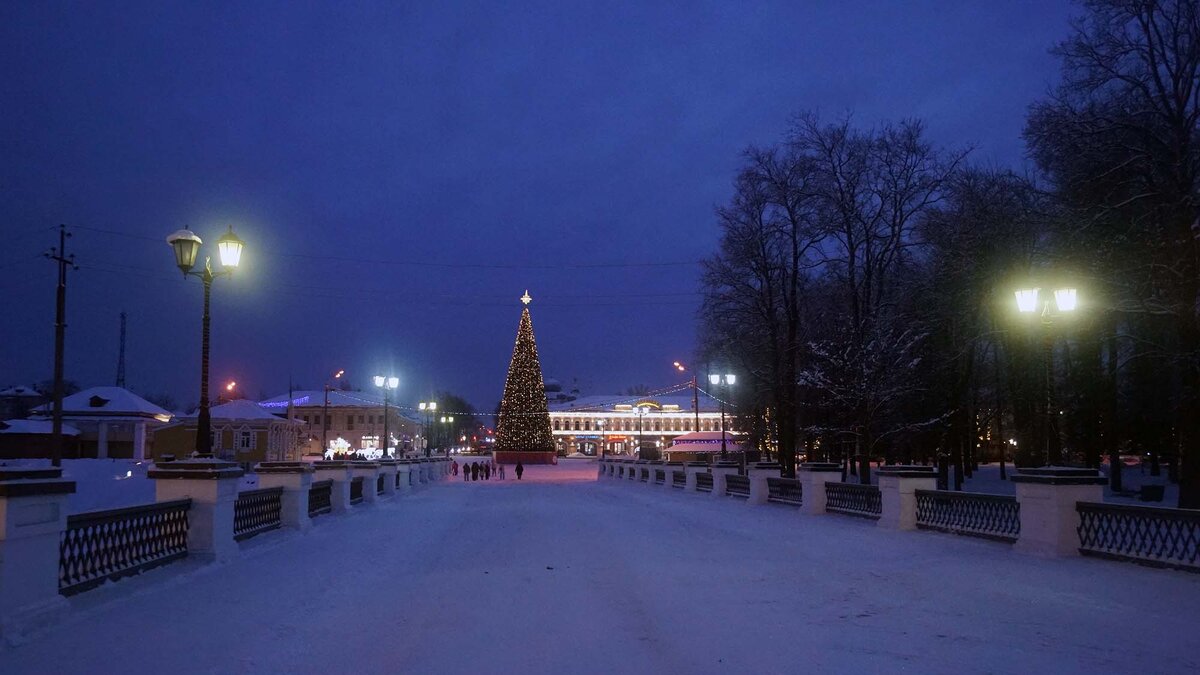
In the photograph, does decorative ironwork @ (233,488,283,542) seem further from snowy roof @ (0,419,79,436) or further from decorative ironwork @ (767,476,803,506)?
snowy roof @ (0,419,79,436)

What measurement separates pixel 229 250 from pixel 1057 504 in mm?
14257

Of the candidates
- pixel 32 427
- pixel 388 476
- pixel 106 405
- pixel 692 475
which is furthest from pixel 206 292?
pixel 106 405

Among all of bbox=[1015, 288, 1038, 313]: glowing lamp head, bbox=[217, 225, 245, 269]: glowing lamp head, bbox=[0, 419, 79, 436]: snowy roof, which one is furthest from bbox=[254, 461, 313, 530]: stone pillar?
bbox=[0, 419, 79, 436]: snowy roof

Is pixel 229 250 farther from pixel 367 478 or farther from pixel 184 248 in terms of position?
pixel 367 478

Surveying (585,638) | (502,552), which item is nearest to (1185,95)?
(502,552)

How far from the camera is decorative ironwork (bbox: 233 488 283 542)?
574 inches

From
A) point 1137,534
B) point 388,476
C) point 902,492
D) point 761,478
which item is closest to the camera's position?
point 1137,534

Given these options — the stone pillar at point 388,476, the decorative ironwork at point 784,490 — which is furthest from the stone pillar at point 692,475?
the stone pillar at point 388,476

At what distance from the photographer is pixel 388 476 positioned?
1328 inches

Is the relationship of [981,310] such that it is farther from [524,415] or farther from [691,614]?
[524,415]

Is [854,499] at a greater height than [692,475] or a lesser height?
greater

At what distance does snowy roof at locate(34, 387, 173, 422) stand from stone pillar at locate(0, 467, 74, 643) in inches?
2111

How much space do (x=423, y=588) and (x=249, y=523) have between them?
625 centimetres

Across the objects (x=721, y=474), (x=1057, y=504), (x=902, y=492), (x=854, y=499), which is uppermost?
(x=1057, y=504)
